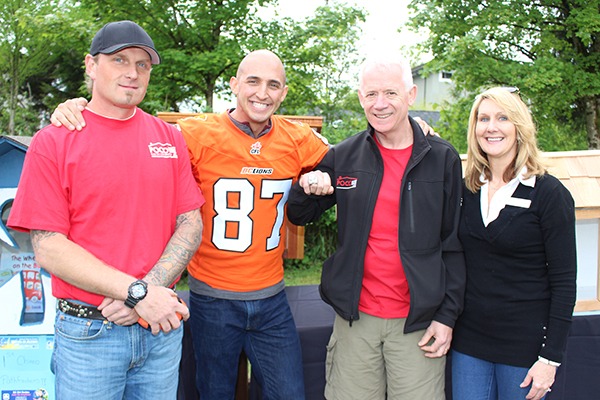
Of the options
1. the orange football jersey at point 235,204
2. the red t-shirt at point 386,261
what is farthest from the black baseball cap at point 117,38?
the red t-shirt at point 386,261

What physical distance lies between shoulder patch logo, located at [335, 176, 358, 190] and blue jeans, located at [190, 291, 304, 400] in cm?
70

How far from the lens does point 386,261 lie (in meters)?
2.34

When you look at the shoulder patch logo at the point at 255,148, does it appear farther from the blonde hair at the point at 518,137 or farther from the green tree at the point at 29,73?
the green tree at the point at 29,73

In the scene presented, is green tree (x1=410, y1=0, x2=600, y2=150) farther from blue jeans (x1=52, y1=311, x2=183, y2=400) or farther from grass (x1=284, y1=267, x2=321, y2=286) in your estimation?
Answer: blue jeans (x1=52, y1=311, x2=183, y2=400)

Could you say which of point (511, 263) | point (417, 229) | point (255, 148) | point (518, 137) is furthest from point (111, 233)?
point (518, 137)

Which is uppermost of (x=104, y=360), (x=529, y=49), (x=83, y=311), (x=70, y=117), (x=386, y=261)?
(x=529, y=49)

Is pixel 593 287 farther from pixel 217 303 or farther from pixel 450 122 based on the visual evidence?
pixel 450 122

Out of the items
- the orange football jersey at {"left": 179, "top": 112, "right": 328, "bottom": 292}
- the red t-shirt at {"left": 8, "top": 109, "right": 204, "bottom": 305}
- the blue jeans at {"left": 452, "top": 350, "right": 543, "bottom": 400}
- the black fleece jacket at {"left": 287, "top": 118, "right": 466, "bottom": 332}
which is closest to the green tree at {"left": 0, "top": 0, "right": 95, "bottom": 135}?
the orange football jersey at {"left": 179, "top": 112, "right": 328, "bottom": 292}

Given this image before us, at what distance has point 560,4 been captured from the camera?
32.2 feet

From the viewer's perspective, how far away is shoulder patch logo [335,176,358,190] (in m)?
2.41

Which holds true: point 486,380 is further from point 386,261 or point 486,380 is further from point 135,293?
point 135,293

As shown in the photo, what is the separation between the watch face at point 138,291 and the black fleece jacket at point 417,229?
0.91 meters

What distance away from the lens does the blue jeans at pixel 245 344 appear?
99.7 inches

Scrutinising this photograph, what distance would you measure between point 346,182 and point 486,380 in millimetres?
1132
